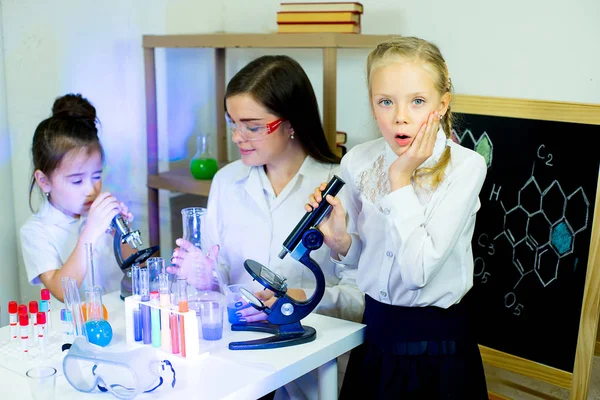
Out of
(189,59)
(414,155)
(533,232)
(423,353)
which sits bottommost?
(423,353)

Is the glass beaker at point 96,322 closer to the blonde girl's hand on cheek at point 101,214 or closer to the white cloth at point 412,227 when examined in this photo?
the blonde girl's hand on cheek at point 101,214

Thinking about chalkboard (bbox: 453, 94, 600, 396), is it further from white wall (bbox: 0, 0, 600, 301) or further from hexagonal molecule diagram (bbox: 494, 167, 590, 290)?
white wall (bbox: 0, 0, 600, 301)

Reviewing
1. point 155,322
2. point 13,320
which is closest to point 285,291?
point 155,322

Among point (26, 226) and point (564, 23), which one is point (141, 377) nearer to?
point (26, 226)

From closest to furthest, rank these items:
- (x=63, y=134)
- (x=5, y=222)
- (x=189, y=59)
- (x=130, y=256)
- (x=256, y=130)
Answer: (x=130, y=256)
(x=256, y=130)
(x=63, y=134)
(x=5, y=222)
(x=189, y=59)

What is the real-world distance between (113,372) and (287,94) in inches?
42.8

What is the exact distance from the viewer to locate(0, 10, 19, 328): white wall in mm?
2859

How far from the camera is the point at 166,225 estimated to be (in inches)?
138

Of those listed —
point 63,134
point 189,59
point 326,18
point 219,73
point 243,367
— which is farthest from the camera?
point 189,59

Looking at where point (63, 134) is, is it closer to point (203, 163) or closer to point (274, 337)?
point (203, 163)

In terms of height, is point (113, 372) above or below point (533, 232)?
below

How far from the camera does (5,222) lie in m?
2.90

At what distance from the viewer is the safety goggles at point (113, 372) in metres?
1.51

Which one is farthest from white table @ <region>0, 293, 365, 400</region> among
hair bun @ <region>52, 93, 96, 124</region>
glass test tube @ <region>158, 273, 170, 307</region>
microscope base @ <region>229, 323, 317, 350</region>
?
hair bun @ <region>52, 93, 96, 124</region>
